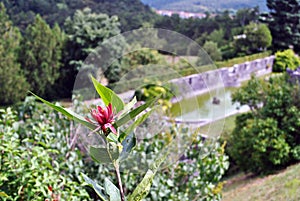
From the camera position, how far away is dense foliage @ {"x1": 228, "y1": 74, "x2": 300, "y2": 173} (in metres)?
5.02

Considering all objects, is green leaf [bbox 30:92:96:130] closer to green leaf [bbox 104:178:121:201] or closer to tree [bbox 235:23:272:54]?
green leaf [bbox 104:178:121:201]

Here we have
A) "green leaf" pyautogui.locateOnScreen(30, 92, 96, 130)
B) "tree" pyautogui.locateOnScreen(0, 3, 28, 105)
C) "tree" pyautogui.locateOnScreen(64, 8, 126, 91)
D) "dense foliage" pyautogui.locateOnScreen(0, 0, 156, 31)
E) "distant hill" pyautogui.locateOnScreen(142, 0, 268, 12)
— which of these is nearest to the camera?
"green leaf" pyautogui.locateOnScreen(30, 92, 96, 130)

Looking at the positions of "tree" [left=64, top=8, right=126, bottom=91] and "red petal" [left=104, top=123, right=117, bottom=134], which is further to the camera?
"tree" [left=64, top=8, right=126, bottom=91]

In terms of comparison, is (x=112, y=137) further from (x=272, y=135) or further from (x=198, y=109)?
(x=272, y=135)

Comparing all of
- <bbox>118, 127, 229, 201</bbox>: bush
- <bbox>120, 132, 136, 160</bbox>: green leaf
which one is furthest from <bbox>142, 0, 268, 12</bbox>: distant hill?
<bbox>120, 132, 136, 160</bbox>: green leaf

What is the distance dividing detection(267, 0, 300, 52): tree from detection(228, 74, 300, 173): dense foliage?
1096 centimetres

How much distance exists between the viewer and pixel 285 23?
16484mm

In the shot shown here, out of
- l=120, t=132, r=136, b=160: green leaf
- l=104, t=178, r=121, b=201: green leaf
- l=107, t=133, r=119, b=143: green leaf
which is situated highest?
l=107, t=133, r=119, b=143: green leaf

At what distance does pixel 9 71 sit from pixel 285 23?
37.8 ft

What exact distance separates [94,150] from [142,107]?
109 millimetres

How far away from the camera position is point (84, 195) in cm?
158

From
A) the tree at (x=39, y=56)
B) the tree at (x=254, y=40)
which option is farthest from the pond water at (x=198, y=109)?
the tree at (x=254, y=40)

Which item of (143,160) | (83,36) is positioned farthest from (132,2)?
(143,160)

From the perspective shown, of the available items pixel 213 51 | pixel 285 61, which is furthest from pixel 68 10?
pixel 285 61
